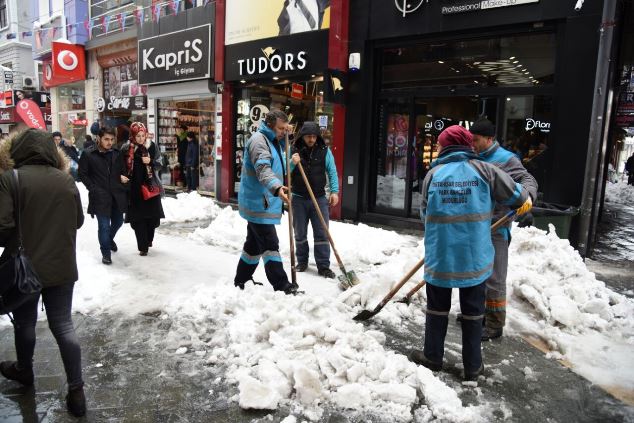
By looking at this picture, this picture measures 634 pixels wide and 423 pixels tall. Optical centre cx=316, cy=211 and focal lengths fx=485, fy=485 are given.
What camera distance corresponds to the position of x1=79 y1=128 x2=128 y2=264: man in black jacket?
6.18 meters

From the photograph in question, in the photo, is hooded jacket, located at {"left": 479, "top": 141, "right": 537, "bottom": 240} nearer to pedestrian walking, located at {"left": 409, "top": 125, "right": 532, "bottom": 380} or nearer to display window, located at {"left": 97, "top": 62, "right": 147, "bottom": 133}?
pedestrian walking, located at {"left": 409, "top": 125, "right": 532, "bottom": 380}

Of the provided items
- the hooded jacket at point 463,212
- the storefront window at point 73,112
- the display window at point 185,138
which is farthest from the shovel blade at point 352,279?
the storefront window at point 73,112

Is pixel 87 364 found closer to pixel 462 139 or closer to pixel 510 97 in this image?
pixel 462 139

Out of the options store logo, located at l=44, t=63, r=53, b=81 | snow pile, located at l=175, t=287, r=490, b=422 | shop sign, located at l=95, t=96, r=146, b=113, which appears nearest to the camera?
snow pile, located at l=175, t=287, r=490, b=422

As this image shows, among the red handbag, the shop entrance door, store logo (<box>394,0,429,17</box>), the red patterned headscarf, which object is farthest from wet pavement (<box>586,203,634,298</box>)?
the red patterned headscarf

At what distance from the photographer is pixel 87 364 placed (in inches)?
145

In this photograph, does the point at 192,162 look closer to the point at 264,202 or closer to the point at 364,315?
the point at 264,202

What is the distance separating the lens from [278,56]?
1111 cm

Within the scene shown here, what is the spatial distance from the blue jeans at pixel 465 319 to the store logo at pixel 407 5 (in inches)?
277

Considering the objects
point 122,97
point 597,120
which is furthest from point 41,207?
point 122,97

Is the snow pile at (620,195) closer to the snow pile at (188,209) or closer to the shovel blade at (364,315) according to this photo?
the snow pile at (188,209)

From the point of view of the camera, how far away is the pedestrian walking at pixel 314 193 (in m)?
6.15

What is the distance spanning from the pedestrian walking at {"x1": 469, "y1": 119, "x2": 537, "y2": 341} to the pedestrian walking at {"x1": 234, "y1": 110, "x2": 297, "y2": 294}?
183 centimetres

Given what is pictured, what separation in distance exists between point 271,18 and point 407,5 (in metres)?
3.59
